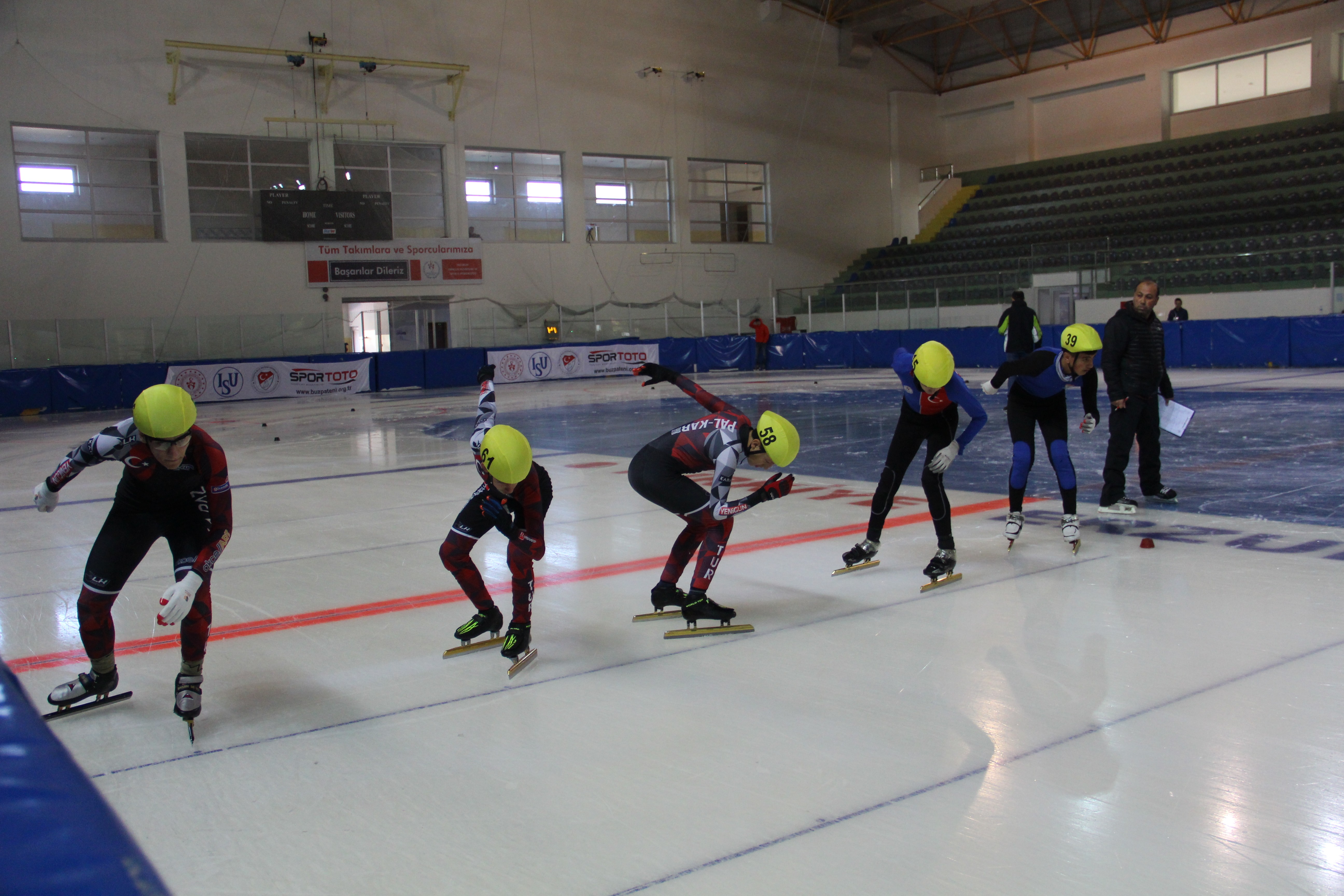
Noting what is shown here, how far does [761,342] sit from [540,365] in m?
7.13

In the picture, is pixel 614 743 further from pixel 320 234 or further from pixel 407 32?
pixel 407 32

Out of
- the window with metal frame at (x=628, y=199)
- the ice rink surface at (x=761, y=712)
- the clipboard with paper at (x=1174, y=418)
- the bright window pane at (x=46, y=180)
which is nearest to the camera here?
the ice rink surface at (x=761, y=712)

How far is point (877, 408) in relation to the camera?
17.0 metres

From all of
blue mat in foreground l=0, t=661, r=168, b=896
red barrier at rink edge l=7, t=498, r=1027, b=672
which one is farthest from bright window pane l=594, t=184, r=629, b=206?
blue mat in foreground l=0, t=661, r=168, b=896

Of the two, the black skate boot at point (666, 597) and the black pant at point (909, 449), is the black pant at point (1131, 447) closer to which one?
the black pant at point (909, 449)

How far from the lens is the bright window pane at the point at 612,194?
3416cm

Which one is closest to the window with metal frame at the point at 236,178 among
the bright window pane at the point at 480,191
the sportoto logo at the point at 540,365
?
the bright window pane at the point at 480,191

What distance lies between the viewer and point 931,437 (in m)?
6.25

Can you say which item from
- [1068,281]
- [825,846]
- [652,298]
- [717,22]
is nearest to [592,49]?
[717,22]

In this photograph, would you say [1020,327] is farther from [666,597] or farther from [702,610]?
[702,610]

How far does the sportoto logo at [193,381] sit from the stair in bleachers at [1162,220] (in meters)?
20.2

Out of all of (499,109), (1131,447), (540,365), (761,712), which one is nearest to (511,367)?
(540,365)

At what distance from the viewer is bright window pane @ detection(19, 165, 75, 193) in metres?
25.8

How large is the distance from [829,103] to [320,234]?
19.4 meters
